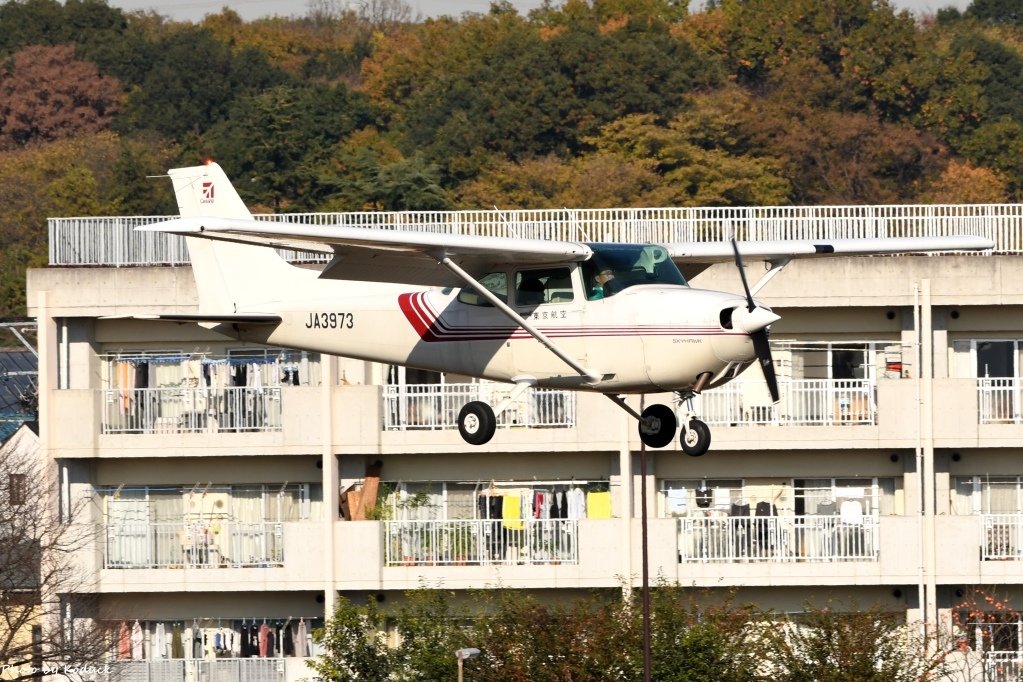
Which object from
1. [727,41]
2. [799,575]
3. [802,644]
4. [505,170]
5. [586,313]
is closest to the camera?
[586,313]

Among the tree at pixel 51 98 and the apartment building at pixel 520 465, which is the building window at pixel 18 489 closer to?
the apartment building at pixel 520 465

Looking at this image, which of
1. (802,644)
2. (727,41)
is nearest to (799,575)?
(802,644)

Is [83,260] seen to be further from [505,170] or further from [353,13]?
[353,13]

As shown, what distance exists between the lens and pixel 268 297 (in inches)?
1276

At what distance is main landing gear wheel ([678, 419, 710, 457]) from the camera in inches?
1029

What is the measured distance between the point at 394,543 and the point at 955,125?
62846mm

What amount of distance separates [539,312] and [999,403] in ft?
65.2

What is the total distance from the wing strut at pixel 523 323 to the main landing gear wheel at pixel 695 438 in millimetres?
1265

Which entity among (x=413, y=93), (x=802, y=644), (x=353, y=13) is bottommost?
(x=802, y=644)

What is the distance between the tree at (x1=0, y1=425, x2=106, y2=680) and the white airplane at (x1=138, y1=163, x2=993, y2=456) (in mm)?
14895

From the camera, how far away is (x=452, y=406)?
44.3 meters

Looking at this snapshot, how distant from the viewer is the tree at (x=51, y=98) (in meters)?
119

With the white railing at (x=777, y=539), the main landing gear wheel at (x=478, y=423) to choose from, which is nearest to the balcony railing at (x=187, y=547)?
the white railing at (x=777, y=539)

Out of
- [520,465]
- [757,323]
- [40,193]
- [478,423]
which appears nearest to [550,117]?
[40,193]
